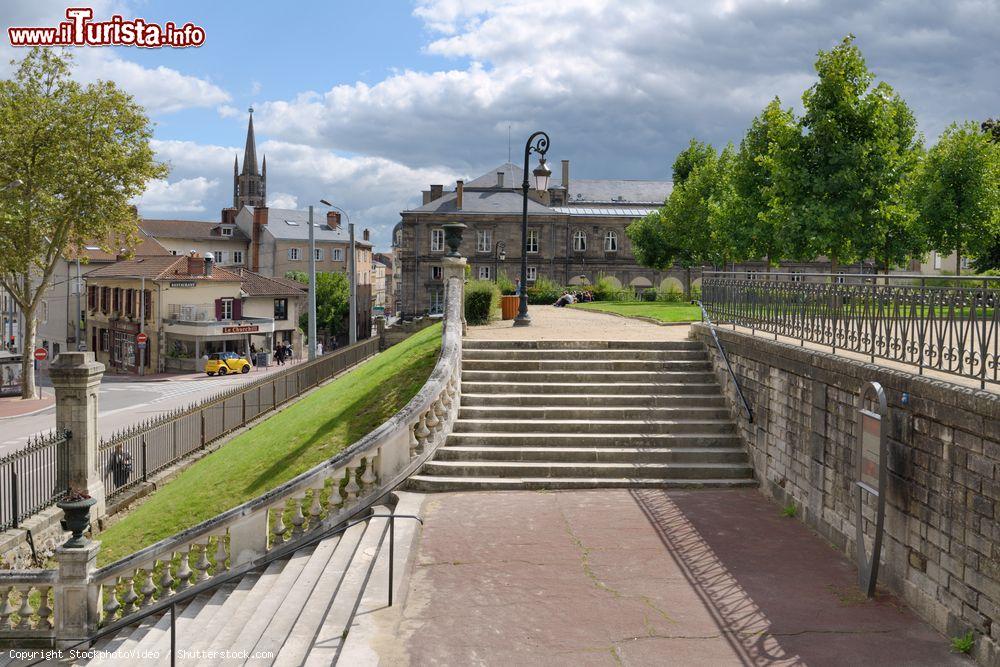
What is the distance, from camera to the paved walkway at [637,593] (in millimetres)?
6270

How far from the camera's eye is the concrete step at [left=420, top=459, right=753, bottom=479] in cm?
1073

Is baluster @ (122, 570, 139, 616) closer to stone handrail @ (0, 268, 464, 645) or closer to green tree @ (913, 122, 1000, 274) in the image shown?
stone handrail @ (0, 268, 464, 645)

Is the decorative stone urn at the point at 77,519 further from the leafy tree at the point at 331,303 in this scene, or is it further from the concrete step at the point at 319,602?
the leafy tree at the point at 331,303

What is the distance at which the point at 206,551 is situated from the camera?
30.8ft

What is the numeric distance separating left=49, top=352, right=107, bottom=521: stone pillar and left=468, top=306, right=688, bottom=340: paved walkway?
7701mm

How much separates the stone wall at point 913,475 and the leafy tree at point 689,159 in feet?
133

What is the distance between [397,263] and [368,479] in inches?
5515

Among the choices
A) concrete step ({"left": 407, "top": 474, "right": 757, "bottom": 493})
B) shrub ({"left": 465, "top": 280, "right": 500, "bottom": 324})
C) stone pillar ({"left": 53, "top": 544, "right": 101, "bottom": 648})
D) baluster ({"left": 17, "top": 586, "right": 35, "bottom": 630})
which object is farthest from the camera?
shrub ({"left": 465, "top": 280, "right": 500, "bottom": 324})

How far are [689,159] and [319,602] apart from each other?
149 feet

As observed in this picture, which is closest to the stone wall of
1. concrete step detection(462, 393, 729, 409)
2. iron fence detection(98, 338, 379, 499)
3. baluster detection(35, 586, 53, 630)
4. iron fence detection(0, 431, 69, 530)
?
concrete step detection(462, 393, 729, 409)

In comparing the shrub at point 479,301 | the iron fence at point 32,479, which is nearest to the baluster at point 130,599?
the iron fence at point 32,479

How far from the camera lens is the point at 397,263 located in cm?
14800

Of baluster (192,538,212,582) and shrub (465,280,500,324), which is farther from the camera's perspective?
shrub (465,280,500,324)

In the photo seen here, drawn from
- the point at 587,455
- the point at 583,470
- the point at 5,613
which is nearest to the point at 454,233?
the point at 587,455
